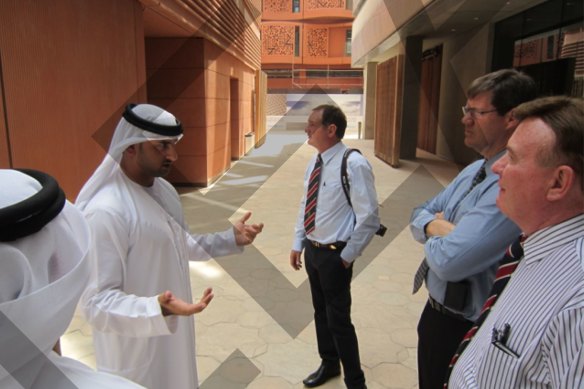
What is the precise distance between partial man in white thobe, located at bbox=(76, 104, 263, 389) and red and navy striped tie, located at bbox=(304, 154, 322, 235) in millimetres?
956

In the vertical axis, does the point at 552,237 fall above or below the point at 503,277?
above

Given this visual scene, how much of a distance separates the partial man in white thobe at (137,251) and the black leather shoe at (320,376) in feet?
3.48

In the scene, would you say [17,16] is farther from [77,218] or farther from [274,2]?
[274,2]

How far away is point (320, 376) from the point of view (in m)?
2.97

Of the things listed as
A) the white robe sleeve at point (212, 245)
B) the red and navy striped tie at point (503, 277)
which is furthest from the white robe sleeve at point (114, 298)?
the red and navy striped tie at point (503, 277)

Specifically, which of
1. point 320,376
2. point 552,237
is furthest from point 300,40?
point 552,237

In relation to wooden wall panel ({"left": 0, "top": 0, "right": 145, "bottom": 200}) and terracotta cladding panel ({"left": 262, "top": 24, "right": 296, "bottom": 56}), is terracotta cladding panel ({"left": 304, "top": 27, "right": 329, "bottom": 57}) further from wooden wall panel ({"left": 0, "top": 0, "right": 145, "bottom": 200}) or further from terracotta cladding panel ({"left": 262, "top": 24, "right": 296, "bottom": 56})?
wooden wall panel ({"left": 0, "top": 0, "right": 145, "bottom": 200})

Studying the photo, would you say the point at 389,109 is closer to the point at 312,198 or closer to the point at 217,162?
the point at 217,162

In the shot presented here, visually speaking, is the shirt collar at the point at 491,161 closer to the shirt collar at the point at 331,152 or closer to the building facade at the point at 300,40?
the shirt collar at the point at 331,152

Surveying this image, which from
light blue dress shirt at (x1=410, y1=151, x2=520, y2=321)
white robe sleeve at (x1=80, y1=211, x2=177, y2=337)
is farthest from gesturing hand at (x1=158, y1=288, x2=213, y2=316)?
light blue dress shirt at (x1=410, y1=151, x2=520, y2=321)

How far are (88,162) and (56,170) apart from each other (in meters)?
0.63

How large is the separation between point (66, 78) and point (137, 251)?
10.3 feet

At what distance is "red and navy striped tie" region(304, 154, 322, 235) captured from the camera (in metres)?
2.90

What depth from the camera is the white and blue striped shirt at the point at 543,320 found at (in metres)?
0.97
